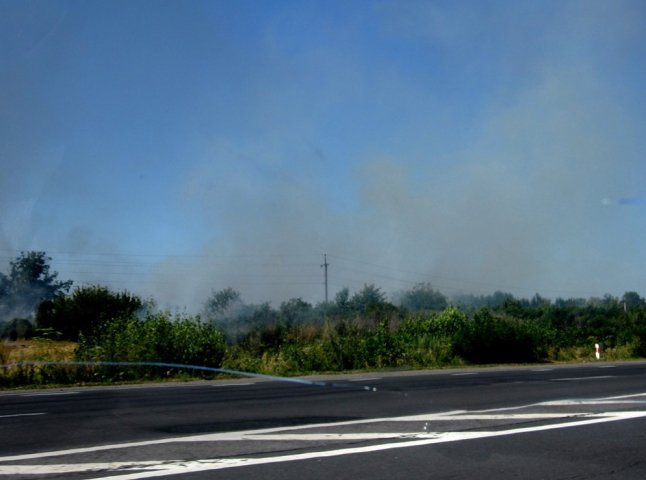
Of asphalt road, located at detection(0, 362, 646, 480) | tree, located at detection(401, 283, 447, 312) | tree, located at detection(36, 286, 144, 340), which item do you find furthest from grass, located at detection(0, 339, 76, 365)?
tree, located at detection(401, 283, 447, 312)

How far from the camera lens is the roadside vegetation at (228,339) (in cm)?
2662

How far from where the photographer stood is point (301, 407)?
1434 cm

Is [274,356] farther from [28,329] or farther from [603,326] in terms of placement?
[603,326]

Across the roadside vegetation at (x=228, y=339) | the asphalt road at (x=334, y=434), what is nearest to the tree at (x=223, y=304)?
the roadside vegetation at (x=228, y=339)

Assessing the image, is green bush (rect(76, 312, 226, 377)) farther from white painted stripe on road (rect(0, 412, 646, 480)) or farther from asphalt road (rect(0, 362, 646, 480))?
white painted stripe on road (rect(0, 412, 646, 480))

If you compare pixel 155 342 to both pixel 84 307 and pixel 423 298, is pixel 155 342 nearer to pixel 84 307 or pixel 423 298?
pixel 84 307

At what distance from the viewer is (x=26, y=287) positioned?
40.7m

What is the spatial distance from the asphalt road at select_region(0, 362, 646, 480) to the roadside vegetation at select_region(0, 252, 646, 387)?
8.89 meters

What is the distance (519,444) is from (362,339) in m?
23.1

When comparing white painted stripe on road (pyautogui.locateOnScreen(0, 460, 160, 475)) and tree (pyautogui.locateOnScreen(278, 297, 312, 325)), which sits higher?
tree (pyautogui.locateOnScreen(278, 297, 312, 325))

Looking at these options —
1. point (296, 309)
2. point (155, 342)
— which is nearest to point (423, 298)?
point (296, 309)

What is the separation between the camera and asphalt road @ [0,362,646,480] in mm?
8242

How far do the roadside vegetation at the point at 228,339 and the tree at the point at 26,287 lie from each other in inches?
2.4

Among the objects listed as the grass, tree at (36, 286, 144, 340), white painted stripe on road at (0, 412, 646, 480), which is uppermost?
tree at (36, 286, 144, 340)
